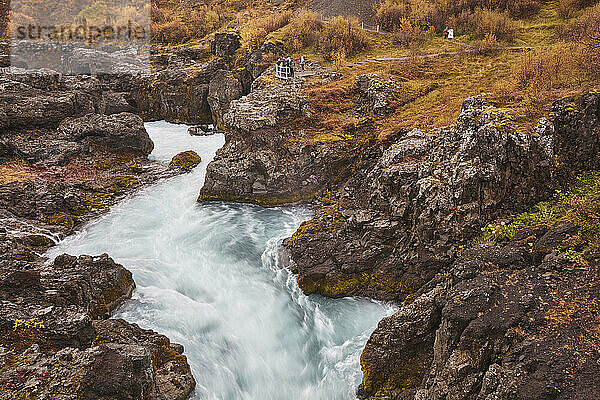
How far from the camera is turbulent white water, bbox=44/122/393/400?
11.3 metres

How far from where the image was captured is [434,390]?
800 cm

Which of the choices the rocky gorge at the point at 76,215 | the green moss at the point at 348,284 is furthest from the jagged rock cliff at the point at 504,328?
the rocky gorge at the point at 76,215

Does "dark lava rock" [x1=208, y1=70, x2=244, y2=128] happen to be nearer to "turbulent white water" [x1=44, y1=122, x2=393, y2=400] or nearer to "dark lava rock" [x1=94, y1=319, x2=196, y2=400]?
"turbulent white water" [x1=44, y1=122, x2=393, y2=400]

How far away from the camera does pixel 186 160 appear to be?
26469mm

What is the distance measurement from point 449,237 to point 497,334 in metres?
5.66

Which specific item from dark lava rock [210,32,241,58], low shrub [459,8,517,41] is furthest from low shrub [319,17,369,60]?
dark lava rock [210,32,241,58]

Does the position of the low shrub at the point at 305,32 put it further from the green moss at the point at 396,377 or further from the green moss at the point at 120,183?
the green moss at the point at 396,377

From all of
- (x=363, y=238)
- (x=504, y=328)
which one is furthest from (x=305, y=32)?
(x=504, y=328)

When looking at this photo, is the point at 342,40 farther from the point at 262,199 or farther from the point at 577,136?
the point at 577,136

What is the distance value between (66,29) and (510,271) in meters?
61.6

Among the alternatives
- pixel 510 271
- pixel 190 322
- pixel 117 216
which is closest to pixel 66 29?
pixel 117 216

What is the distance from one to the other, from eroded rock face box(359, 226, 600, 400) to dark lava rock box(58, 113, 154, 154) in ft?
78.9

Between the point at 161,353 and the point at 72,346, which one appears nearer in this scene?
the point at 72,346

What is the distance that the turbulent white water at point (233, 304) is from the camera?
445 inches
